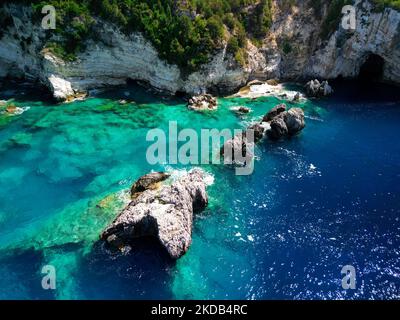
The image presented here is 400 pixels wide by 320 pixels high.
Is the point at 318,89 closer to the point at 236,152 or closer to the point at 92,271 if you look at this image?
the point at 236,152

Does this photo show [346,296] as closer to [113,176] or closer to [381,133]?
[113,176]

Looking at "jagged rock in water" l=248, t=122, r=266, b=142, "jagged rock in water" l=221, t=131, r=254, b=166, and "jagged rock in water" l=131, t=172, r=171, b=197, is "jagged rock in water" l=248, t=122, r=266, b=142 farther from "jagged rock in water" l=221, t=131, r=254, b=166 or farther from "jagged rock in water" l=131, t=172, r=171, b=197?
"jagged rock in water" l=131, t=172, r=171, b=197

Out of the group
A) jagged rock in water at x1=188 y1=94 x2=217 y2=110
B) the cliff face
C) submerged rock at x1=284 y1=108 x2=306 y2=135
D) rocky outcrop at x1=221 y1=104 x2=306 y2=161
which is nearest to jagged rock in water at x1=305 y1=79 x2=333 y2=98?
the cliff face

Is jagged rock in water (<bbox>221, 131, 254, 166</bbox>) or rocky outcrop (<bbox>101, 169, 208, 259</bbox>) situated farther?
jagged rock in water (<bbox>221, 131, 254, 166</bbox>)

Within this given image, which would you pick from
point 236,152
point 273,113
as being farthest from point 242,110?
point 236,152

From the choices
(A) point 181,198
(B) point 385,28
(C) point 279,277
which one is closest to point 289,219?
(C) point 279,277
